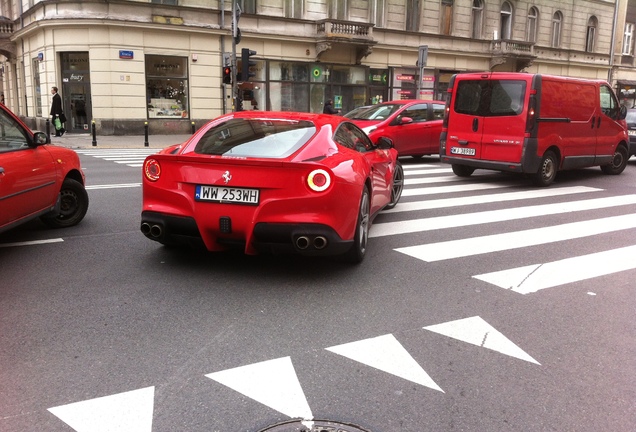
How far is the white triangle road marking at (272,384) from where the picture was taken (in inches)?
117

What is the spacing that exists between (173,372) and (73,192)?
14.2ft

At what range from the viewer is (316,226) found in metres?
4.77

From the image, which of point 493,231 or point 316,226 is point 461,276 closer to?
point 316,226

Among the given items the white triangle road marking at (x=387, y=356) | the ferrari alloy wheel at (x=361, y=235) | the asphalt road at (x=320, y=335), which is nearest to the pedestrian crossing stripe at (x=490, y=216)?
the asphalt road at (x=320, y=335)

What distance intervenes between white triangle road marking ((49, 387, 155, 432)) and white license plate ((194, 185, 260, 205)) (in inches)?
81.2

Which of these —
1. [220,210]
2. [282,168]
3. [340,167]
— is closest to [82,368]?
[220,210]

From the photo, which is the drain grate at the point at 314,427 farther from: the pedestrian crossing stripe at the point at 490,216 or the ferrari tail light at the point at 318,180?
the pedestrian crossing stripe at the point at 490,216

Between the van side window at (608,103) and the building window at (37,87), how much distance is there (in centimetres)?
2370

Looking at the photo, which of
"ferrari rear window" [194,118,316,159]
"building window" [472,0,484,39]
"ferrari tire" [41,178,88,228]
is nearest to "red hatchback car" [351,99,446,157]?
"ferrari tire" [41,178,88,228]

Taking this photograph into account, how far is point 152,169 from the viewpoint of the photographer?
512 cm

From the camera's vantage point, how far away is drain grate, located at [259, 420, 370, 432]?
2.76 m

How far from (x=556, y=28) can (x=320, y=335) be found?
4003cm

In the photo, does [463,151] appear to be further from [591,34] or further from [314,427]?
[591,34]

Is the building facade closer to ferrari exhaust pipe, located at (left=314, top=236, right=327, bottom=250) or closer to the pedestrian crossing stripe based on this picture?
the pedestrian crossing stripe
